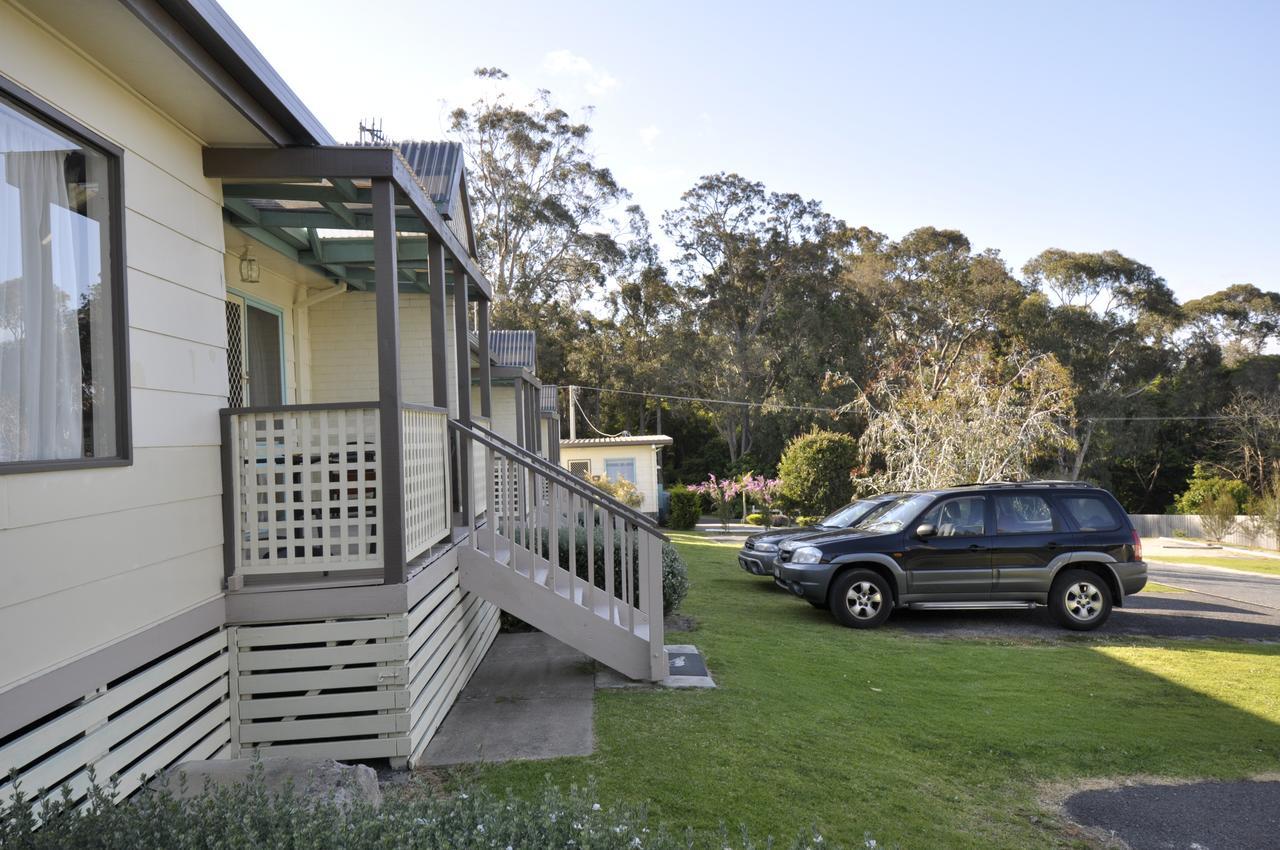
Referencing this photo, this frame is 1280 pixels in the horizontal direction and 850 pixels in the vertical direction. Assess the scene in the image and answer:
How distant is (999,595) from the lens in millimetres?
10617

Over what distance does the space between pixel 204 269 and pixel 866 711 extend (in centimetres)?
545

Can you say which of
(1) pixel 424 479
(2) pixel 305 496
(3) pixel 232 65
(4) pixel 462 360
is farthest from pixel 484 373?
(3) pixel 232 65

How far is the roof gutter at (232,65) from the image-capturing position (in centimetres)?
387

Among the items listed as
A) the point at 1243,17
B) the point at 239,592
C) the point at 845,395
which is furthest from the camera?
the point at 845,395

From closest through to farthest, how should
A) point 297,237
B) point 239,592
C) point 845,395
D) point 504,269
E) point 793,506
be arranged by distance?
point 239,592 → point 297,237 → point 793,506 → point 504,269 → point 845,395

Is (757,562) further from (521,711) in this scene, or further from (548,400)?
(548,400)

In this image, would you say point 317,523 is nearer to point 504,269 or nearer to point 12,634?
point 12,634

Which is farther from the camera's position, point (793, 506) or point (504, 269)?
point (504, 269)

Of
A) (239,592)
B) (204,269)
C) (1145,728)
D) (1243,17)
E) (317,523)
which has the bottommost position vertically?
(1145,728)

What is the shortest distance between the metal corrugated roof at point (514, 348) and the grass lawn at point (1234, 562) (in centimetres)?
1635

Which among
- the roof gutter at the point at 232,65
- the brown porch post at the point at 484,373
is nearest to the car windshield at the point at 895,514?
the brown porch post at the point at 484,373

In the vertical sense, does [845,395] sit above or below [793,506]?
above

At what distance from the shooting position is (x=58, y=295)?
12.0ft

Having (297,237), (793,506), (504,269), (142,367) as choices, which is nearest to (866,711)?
(142,367)
